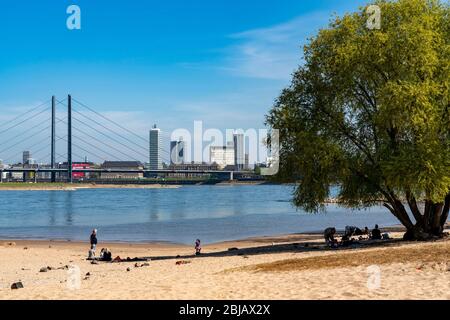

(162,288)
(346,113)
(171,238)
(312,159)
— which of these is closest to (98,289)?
(162,288)

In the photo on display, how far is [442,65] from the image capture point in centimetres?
2741

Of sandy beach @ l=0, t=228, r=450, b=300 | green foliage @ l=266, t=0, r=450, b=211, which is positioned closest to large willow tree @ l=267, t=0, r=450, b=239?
green foliage @ l=266, t=0, r=450, b=211

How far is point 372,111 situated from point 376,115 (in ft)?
6.30

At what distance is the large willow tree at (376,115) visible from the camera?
2600 cm

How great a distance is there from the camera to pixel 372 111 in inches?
1136

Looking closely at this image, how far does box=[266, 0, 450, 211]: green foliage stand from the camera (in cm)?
2598

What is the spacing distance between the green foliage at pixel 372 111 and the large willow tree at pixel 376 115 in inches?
2.0

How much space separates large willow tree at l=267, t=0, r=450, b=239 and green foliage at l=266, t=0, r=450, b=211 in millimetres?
50
